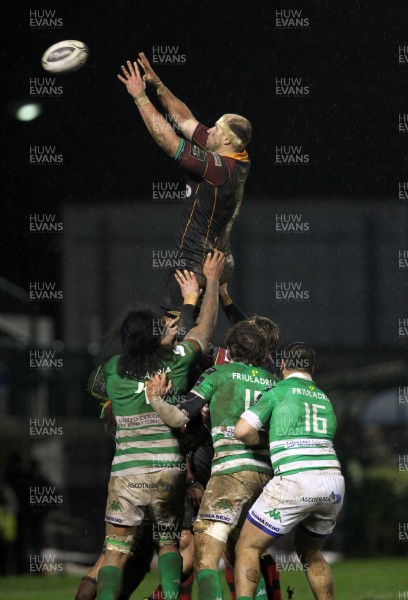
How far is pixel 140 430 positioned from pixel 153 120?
6.96 feet

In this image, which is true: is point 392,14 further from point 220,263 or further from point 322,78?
point 220,263

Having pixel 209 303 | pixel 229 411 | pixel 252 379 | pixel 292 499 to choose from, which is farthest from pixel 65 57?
pixel 292 499

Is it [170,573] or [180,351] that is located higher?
[180,351]

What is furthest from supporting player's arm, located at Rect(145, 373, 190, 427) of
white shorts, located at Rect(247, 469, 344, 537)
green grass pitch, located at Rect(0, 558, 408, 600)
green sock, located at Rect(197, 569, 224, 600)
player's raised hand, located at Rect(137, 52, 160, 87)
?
green grass pitch, located at Rect(0, 558, 408, 600)

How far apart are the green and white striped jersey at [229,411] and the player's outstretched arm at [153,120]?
164cm

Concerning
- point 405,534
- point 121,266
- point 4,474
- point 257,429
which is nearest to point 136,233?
point 121,266

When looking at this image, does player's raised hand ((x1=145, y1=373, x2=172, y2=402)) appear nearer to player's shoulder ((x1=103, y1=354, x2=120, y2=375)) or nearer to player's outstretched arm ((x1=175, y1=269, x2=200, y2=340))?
player's shoulder ((x1=103, y1=354, x2=120, y2=375))

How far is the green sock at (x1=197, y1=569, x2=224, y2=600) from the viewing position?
6.68m

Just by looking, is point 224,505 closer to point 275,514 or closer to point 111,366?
point 275,514

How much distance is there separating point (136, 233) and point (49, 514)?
203 inches

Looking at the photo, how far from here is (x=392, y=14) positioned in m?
16.6

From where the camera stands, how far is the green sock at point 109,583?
6895mm

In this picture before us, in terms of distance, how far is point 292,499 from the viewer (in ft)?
21.8

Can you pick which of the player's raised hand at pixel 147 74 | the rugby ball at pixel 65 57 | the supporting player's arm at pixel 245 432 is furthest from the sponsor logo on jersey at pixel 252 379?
the rugby ball at pixel 65 57
